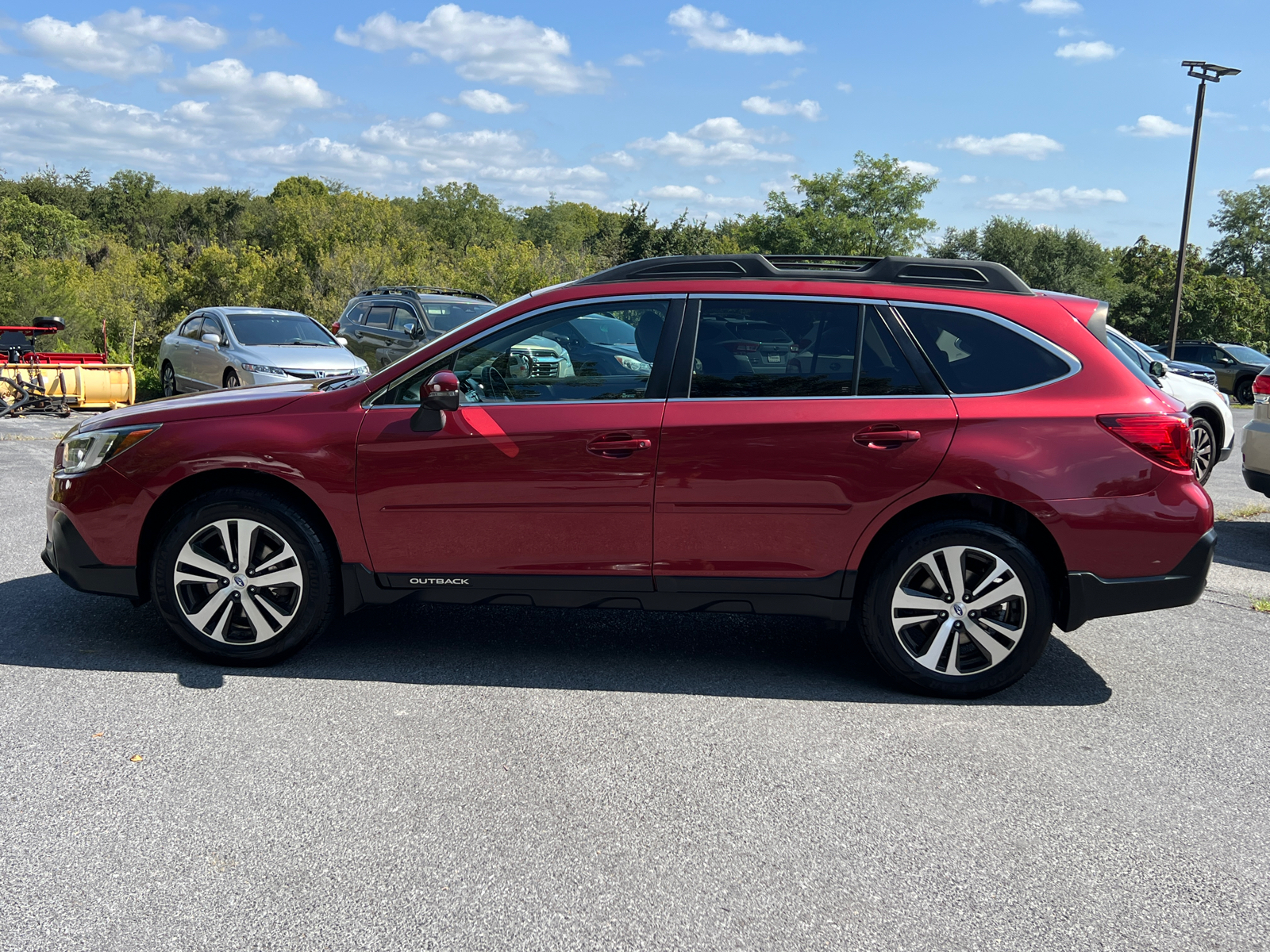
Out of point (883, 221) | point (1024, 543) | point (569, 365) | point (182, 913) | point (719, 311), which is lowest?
point (182, 913)

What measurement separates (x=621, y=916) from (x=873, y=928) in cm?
68

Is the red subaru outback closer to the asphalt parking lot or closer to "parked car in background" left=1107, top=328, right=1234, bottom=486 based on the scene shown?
the asphalt parking lot

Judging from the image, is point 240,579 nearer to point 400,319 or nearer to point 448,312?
point 448,312

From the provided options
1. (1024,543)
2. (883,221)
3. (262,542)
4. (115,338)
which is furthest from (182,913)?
(883,221)

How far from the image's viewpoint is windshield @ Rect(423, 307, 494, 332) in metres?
16.9

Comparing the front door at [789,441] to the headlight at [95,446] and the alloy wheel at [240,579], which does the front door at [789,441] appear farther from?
the headlight at [95,446]

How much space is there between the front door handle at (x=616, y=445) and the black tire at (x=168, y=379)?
14771mm

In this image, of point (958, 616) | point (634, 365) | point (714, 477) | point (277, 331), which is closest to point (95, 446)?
point (634, 365)

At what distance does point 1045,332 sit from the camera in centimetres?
454

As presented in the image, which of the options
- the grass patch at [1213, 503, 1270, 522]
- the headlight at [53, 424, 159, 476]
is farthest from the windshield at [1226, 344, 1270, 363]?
the headlight at [53, 424, 159, 476]

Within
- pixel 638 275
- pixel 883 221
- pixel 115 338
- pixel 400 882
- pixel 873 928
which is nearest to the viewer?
pixel 873 928

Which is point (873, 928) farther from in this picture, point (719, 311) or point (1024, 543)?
point (719, 311)

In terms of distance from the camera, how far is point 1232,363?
30.2m

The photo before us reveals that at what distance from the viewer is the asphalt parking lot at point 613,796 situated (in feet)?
9.18
